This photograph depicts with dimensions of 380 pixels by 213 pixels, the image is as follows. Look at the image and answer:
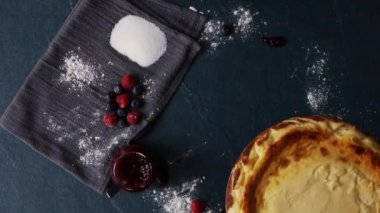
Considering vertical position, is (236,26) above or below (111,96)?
above

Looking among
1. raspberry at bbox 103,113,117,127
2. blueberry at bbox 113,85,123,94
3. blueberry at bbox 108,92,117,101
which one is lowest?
raspberry at bbox 103,113,117,127

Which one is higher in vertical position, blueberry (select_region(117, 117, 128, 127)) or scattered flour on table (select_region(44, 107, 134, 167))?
blueberry (select_region(117, 117, 128, 127))

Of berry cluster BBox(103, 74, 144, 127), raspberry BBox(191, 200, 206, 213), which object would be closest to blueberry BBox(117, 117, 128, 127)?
berry cluster BBox(103, 74, 144, 127)

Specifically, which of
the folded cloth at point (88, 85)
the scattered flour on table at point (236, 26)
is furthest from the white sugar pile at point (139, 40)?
the scattered flour on table at point (236, 26)

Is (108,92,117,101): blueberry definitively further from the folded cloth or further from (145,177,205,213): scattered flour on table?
(145,177,205,213): scattered flour on table

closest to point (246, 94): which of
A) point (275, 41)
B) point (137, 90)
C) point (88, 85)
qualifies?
point (275, 41)

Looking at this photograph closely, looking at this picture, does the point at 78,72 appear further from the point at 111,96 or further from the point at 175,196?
the point at 175,196
